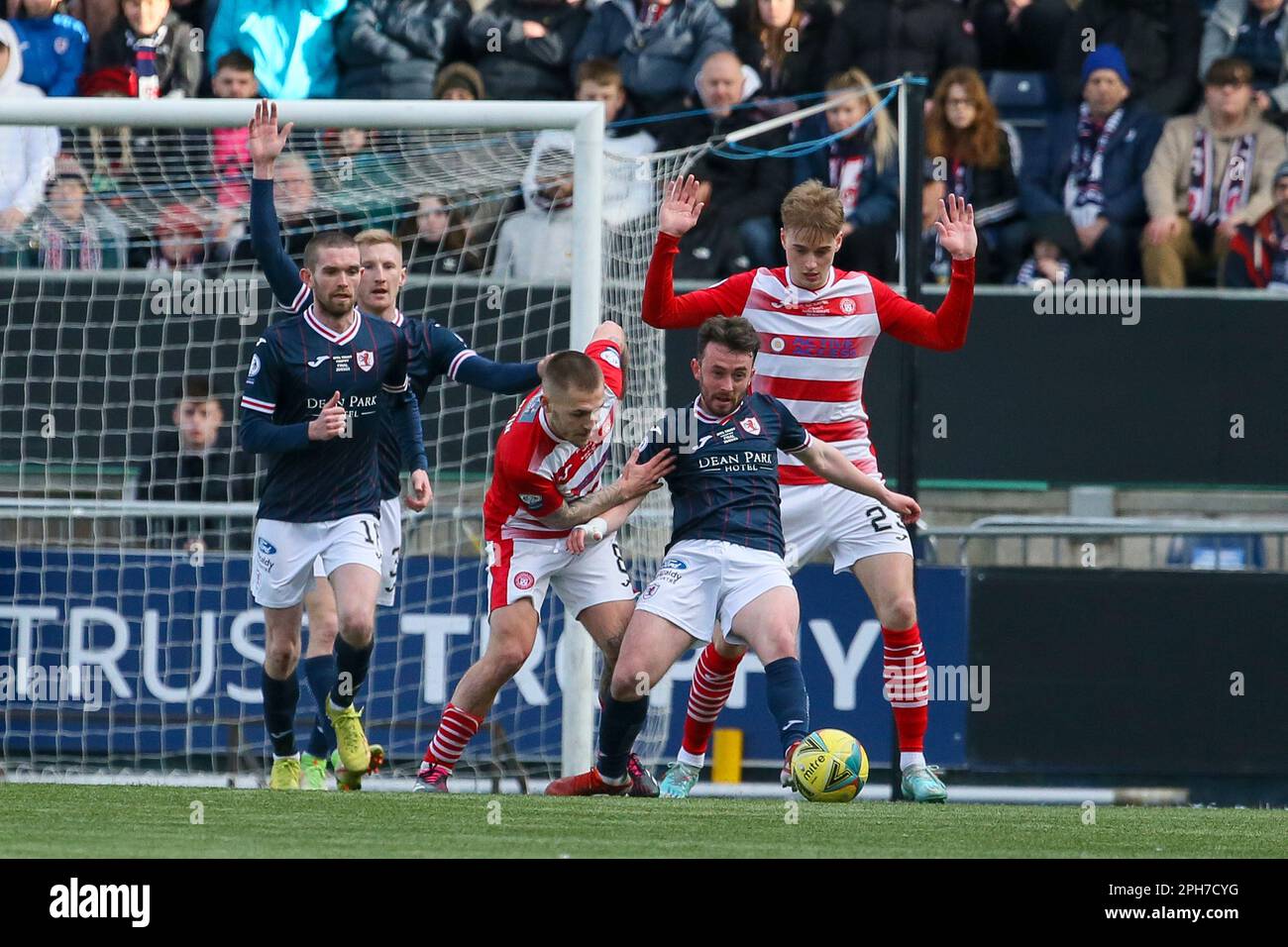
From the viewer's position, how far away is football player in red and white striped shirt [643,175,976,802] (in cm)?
806

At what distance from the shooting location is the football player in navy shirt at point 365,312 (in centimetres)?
796

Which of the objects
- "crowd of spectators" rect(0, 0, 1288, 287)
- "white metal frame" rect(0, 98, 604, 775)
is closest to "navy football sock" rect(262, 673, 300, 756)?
"white metal frame" rect(0, 98, 604, 775)

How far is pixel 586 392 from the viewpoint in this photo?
7.38m

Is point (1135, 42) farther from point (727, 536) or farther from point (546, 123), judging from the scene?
point (727, 536)

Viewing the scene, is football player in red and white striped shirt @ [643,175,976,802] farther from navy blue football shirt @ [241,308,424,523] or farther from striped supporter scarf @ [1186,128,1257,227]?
striped supporter scarf @ [1186,128,1257,227]

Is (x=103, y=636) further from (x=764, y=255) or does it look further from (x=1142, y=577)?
(x=1142, y=577)

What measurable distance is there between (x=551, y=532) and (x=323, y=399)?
3.45 ft

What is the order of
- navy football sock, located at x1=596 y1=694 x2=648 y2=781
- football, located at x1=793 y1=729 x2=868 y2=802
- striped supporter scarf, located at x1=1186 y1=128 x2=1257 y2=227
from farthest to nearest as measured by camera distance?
striped supporter scarf, located at x1=1186 y1=128 x2=1257 y2=227, navy football sock, located at x1=596 y1=694 x2=648 y2=781, football, located at x1=793 y1=729 x2=868 y2=802

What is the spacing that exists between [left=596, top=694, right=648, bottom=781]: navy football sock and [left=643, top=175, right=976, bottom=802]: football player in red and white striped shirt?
1.15 feet

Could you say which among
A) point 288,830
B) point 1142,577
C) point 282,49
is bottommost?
point 288,830

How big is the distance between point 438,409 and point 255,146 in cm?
310

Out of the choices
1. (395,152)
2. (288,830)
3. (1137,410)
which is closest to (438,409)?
(395,152)
